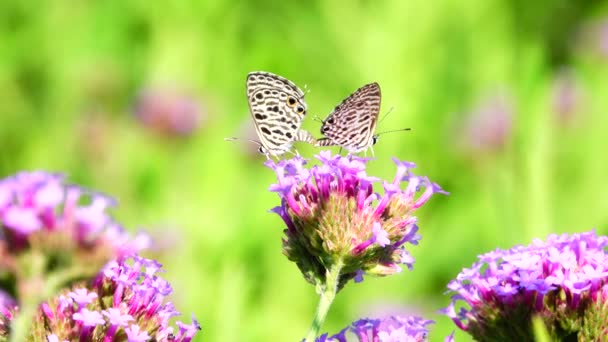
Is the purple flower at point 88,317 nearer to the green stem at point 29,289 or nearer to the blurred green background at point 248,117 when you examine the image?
the green stem at point 29,289

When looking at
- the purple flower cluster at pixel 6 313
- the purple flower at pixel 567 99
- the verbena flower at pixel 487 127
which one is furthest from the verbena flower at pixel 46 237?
the purple flower at pixel 567 99

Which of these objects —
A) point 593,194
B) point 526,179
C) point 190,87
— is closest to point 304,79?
point 190,87

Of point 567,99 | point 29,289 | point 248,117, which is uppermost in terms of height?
point 567,99

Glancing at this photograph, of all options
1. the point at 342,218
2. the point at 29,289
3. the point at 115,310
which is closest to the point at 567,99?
the point at 342,218

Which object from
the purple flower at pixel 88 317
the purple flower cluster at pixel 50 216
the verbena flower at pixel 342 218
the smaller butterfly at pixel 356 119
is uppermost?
the smaller butterfly at pixel 356 119

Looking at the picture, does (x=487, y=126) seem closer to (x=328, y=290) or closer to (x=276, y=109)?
(x=276, y=109)
